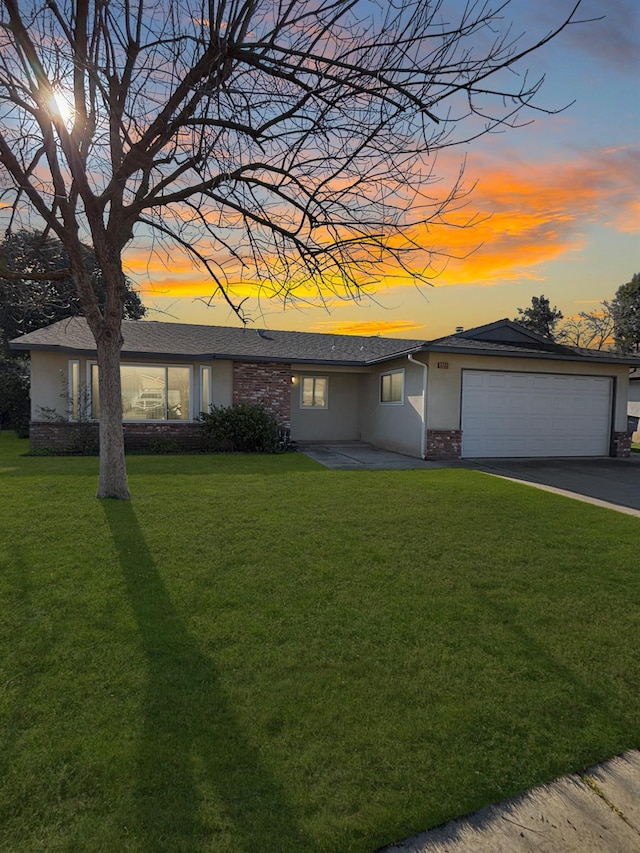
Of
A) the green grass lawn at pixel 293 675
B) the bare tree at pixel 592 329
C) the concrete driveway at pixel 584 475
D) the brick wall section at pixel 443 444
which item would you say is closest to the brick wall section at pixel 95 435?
the brick wall section at pixel 443 444

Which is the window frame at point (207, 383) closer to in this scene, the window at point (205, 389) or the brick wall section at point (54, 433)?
the window at point (205, 389)

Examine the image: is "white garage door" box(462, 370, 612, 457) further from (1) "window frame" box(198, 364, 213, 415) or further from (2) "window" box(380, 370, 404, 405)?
(1) "window frame" box(198, 364, 213, 415)

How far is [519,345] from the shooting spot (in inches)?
535

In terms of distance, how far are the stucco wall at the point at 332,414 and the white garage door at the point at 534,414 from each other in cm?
511

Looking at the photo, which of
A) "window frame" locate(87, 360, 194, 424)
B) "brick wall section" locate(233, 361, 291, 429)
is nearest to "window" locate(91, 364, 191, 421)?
"window frame" locate(87, 360, 194, 424)

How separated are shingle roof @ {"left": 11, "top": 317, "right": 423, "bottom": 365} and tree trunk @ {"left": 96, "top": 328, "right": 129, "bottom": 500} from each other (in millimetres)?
5596

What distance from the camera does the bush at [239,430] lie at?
1314 centimetres

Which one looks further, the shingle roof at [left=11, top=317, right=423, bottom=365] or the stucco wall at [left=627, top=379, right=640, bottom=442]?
the stucco wall at [left=627, top=379, right=640, bottom=442]

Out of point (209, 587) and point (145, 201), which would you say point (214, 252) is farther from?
point (209, 587)

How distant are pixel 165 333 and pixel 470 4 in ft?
44.6

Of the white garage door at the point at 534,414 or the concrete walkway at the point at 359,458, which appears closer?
the concrete walkway at the point at 359,458

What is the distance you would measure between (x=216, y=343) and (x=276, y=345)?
78.3 inches

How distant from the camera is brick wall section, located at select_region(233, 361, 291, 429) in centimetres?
1425

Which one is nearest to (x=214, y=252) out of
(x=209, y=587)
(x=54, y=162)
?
(x=54, y=162)
